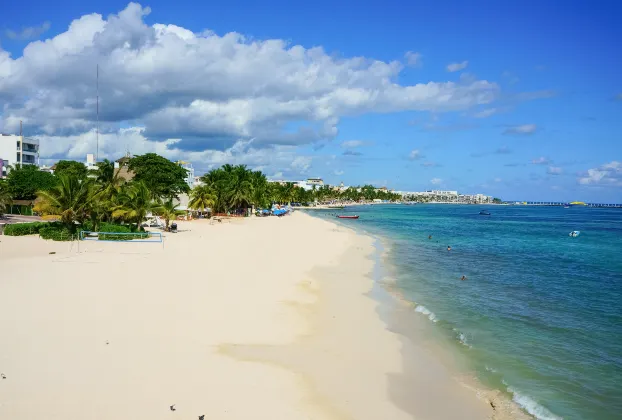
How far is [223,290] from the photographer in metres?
17.6

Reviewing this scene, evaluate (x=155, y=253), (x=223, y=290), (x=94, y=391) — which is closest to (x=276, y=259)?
(x=155, y=253)

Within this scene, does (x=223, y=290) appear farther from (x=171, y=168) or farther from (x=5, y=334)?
(x=171, y=168)

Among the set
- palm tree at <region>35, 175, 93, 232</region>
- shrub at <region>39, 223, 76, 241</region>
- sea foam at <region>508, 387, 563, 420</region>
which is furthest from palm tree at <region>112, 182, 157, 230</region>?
sea foam at <region>508, 387, 563, 420</region>

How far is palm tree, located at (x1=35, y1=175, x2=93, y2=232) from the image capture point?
2819 cm

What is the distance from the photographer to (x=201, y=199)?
198ft

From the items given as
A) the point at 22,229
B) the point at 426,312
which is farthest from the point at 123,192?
the point at 426,312

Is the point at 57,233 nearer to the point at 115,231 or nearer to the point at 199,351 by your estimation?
the point at 115,231

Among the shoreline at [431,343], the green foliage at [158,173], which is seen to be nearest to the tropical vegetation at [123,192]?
the green foliage at [158,173]

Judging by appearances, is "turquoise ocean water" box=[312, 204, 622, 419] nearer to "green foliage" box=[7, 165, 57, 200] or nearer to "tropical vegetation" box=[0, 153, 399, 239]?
"tropical vegetation" box=[0, 153, 399, 239]

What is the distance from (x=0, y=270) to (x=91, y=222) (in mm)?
13802

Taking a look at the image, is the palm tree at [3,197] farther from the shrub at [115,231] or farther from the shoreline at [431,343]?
the shoreline at [431,343]

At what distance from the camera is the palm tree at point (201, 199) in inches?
2368

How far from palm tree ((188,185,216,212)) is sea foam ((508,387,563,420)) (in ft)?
176

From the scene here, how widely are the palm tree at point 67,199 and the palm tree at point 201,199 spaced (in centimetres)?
3037
